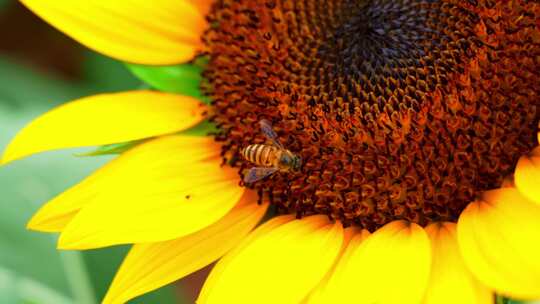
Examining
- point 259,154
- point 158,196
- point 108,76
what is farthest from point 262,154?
point 108,76

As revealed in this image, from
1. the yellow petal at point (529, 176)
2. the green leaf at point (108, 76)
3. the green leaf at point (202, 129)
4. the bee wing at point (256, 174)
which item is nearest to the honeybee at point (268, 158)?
the bee wing at point (256, 174)

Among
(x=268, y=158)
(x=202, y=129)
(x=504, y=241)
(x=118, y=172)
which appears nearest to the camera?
(x=504, y=241)

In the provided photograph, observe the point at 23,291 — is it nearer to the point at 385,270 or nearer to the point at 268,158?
the point at 268,158

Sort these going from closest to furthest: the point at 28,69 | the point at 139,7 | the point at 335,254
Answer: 1. the point at 335,254
2. the point at 139,7
3. the point at 28,69

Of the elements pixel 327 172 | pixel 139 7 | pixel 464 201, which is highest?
pixel 139 7

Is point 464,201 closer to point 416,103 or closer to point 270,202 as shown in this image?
point 416,103

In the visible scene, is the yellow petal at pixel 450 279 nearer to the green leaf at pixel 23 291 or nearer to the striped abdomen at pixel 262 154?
the striped abdomen at pixel 262 154

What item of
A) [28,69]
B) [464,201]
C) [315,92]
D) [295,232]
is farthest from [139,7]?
[28,69]
